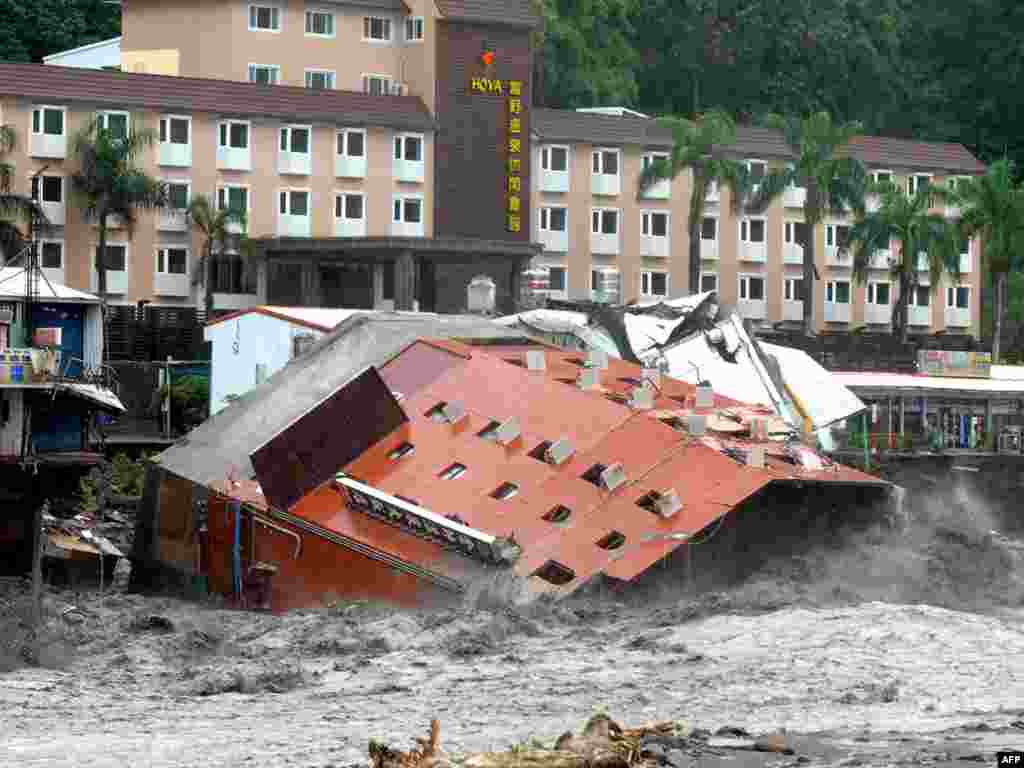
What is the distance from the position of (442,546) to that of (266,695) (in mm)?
6300

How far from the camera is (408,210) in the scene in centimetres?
8525

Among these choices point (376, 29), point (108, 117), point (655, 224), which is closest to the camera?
point (108, 117)

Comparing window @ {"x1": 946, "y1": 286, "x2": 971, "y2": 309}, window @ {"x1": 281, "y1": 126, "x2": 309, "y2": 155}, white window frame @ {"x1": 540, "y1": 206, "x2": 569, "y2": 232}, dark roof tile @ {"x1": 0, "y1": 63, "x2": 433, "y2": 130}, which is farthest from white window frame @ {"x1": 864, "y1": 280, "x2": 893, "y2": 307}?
window @ {"x1": 281, "y1": 126, "x2": 309, "y2": 155}

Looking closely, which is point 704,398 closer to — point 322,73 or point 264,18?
point 264,18

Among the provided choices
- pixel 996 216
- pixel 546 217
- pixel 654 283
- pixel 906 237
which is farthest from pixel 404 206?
pixel 996 216

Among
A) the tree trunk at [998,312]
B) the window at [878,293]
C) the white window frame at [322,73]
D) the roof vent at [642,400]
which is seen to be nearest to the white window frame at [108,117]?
the white window frame at [322,73]

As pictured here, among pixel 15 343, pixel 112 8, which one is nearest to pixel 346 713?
pixel 15 343

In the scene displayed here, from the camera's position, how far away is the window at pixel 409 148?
277 ft

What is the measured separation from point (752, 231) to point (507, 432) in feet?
182

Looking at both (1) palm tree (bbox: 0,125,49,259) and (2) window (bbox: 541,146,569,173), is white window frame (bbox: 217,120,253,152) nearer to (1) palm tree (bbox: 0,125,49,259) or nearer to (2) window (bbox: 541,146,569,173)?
(1) palm tree (bbox: 0,125,49,259)

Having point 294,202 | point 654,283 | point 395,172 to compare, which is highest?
point 395,172

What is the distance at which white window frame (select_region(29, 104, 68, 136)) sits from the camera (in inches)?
3076

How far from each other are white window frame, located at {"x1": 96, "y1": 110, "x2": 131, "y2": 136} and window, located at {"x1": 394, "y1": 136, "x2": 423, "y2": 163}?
9.44 m

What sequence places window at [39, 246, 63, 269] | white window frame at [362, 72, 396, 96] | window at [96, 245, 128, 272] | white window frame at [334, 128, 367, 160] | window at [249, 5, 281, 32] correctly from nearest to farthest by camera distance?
window at [39, 246, 63, 269] < window at [96, 245, 128, 272] < white window frame at [334, 128, 367, 160] < window at [249, 5, 281, 32] < white window frame at [362, 72, 396, 96]
